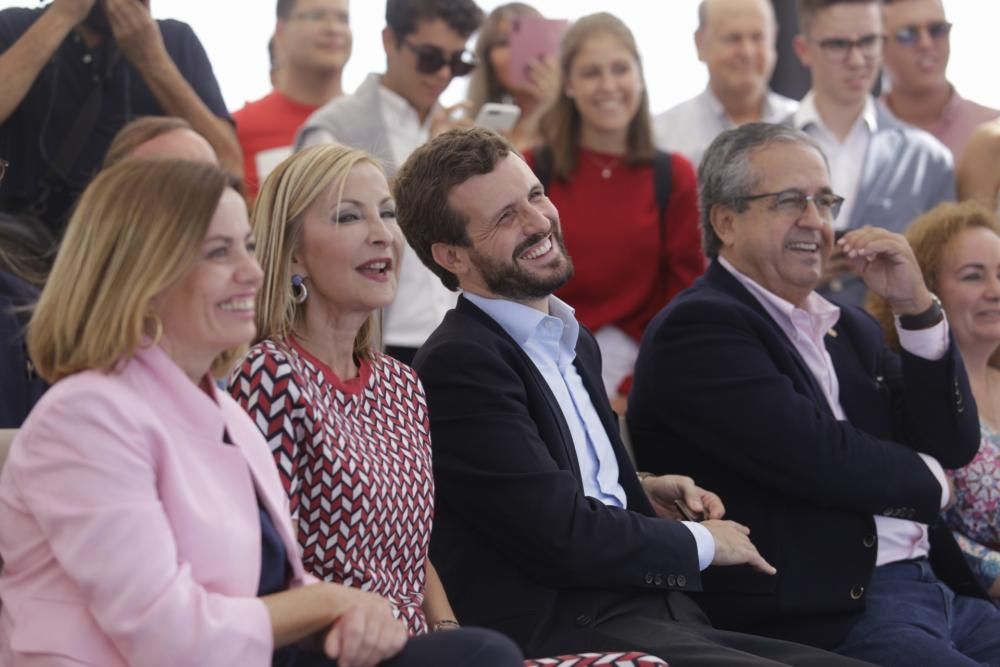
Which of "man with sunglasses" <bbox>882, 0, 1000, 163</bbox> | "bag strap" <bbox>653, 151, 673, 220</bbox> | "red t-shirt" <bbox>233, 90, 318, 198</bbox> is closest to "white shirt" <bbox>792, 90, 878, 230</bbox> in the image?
"man with sunglasses" <bbox>882, 0, 1000, 163</bbox>

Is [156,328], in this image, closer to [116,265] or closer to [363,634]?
[116,265]

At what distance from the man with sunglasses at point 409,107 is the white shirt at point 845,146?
119cm

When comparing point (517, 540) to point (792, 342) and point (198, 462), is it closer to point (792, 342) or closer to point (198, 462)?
point (198, 462)

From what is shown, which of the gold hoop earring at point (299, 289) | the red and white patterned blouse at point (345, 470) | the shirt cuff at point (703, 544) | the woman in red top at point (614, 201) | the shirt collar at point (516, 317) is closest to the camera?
the red and white patterned blouse at point (345, 470)

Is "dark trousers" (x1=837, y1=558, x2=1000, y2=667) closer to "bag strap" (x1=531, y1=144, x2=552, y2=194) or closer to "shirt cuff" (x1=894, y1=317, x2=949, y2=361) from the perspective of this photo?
"shirt cuff" (x1=894, y1=317, x2=949, y2=361)

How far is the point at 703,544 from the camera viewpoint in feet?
8.65

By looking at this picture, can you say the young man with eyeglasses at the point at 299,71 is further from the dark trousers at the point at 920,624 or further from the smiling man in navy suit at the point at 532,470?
the dark trousers at the point at 920,624

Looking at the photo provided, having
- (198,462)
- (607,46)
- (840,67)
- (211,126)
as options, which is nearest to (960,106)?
(840,67)

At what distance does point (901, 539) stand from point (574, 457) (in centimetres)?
93

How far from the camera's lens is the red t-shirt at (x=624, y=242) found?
4145 mm

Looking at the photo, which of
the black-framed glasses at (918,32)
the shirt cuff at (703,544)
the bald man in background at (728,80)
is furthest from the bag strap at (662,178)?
the shirt cuff at (703,544)

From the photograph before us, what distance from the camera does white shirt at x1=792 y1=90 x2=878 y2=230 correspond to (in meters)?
4.69

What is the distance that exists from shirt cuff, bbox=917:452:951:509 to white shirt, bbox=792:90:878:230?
164 centimetres

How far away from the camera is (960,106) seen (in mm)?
5215
